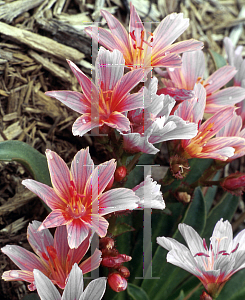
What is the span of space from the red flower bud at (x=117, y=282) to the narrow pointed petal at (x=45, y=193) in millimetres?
251

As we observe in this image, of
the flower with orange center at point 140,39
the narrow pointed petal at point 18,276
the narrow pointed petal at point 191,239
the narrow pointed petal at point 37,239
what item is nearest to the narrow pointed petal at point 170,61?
the flower with orange center at point 140,39

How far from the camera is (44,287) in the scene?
828 mm

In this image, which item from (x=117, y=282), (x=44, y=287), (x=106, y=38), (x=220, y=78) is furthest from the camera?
(x=220, y=78)

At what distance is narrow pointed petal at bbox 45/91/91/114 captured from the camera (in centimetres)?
92

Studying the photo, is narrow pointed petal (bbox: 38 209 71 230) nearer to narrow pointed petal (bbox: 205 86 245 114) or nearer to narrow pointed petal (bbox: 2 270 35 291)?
narrow pointed petal (bbox: 2 270 35 291)

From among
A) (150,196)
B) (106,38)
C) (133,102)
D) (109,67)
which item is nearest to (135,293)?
(150,196)

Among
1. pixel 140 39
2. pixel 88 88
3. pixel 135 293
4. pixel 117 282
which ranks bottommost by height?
pixel 135 293

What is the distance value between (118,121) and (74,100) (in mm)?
143

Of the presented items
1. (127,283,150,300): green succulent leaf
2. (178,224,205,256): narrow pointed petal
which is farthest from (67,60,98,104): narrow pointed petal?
(127,283,150,300): green succulent leaf

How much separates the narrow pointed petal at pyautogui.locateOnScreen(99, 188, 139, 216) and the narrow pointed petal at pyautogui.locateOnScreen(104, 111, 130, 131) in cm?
16

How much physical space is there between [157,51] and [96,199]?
1.67ft

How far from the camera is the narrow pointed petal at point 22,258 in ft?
3.01

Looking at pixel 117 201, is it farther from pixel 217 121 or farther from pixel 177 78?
pixel 177 78

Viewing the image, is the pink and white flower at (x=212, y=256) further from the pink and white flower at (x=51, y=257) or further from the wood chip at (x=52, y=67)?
the wood chip at (x=52, y=67)
